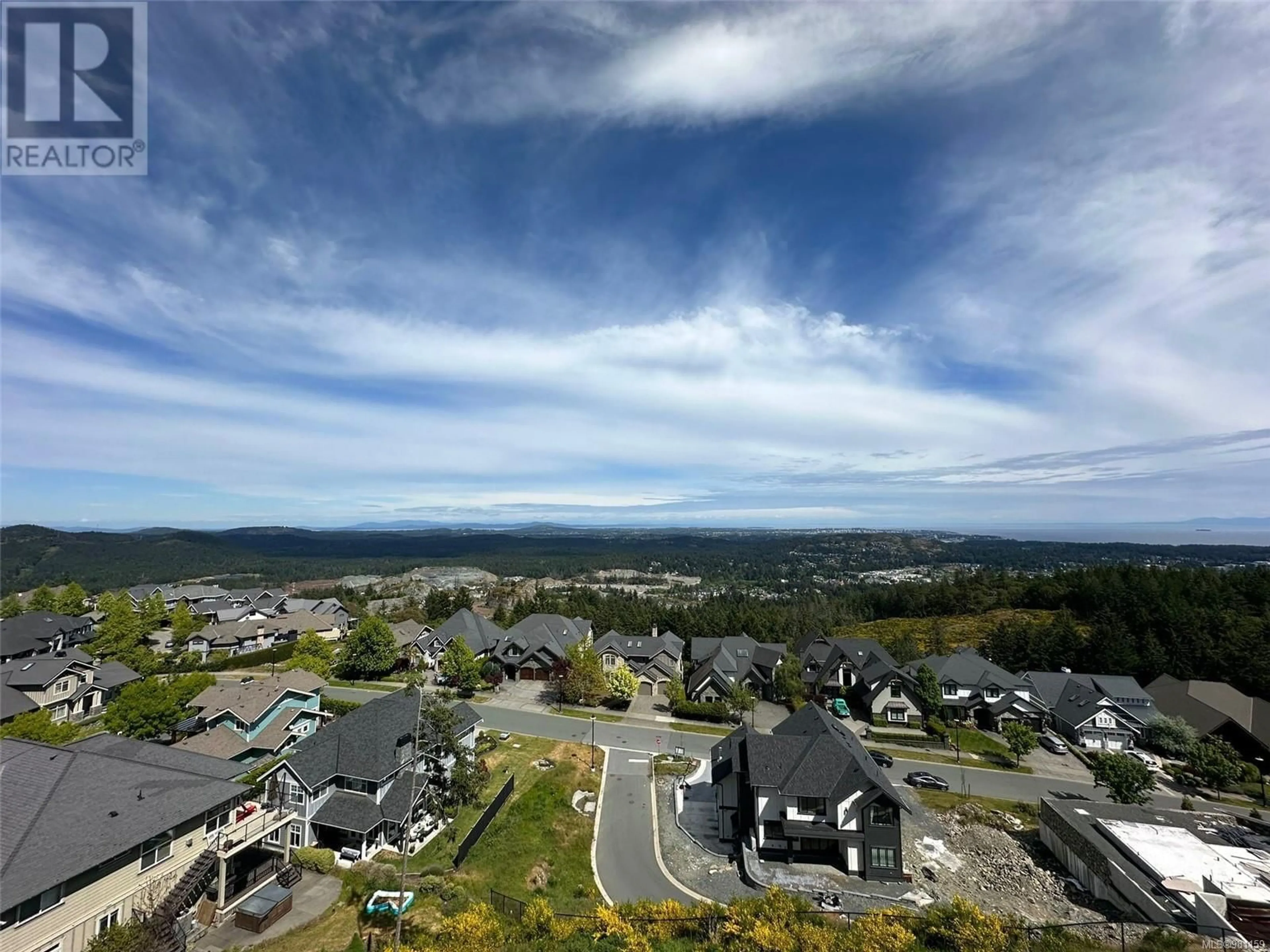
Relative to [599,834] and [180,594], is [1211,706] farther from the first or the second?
[180,594]

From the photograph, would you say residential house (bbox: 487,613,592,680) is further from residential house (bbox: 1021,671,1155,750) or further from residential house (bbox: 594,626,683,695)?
residential house (bbox: 1021,671,1155,750)

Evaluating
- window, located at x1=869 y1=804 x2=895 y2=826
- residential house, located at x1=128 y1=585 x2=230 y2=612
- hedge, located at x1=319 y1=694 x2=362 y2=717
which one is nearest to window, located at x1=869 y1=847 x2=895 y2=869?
window, located at x1=869 y1=804 x2=895 y2=826

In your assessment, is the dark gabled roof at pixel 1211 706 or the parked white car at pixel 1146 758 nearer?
the parked white car at pixel 1146 758

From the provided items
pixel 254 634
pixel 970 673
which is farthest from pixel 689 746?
pixel 254 634

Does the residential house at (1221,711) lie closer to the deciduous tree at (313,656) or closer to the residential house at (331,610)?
the deciduous tree at (313,656)

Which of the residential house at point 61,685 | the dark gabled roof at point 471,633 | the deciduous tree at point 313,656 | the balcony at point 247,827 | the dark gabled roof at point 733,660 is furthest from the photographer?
the dark gabled roof at point 471,633

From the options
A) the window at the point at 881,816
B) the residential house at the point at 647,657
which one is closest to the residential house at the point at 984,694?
the residential house at the point at 647,657
